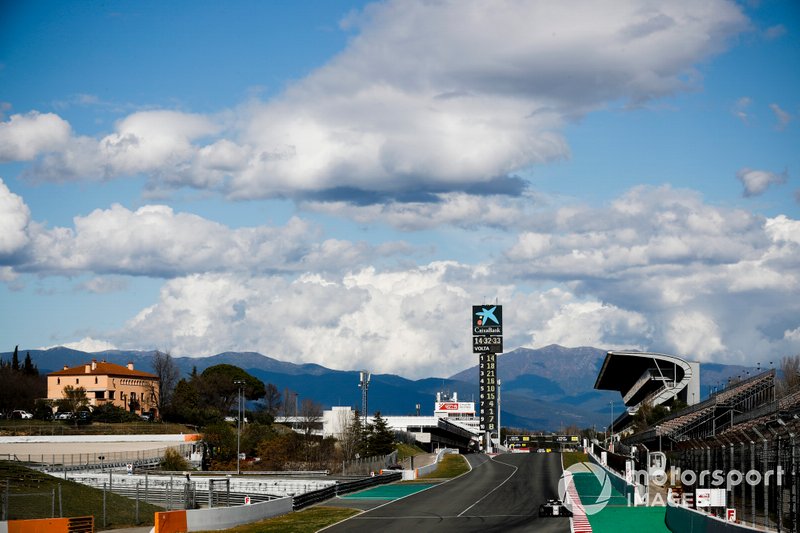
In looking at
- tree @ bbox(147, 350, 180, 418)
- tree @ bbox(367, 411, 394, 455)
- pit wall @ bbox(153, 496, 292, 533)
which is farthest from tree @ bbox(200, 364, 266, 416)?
pit wall @ bbox(153, 496, 292, 533)

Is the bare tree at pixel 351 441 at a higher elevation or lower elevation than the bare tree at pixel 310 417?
lower

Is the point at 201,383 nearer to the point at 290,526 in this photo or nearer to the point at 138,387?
the point at 138,387

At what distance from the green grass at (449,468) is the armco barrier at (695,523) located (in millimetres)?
51816

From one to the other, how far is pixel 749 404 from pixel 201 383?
119441 millimetres

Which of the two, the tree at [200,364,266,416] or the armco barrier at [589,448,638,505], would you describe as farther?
the tree at [200,364,266,416]

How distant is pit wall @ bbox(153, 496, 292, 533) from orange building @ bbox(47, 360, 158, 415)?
110016 mm

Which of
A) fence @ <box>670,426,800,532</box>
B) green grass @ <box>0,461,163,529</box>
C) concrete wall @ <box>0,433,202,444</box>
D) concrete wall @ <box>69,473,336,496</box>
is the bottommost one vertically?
concrete wall @ <box>69,473,336,496</box>

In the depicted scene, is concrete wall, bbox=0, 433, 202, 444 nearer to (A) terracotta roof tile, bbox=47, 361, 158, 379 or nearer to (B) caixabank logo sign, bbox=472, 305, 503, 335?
(A) terracotta roof tile, bbox=47, 361, 158, 379

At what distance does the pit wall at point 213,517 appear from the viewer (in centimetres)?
3678

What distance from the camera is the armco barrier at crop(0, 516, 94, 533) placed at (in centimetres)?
3326

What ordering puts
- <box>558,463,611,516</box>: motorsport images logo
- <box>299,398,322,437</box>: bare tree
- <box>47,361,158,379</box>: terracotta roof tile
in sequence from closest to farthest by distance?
<box>558,463,611,516</box>: motorsport images logo < <box>47,361,158,379</box>: terracotta roof tile < <box>299,398,322,437</box>: bare tree

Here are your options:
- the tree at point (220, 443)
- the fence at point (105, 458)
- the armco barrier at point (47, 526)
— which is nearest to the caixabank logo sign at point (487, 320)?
the tree at point (220, 443)

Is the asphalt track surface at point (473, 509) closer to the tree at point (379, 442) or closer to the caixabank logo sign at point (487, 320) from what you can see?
the tree at point (379, 442)

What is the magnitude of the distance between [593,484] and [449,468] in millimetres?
30510
